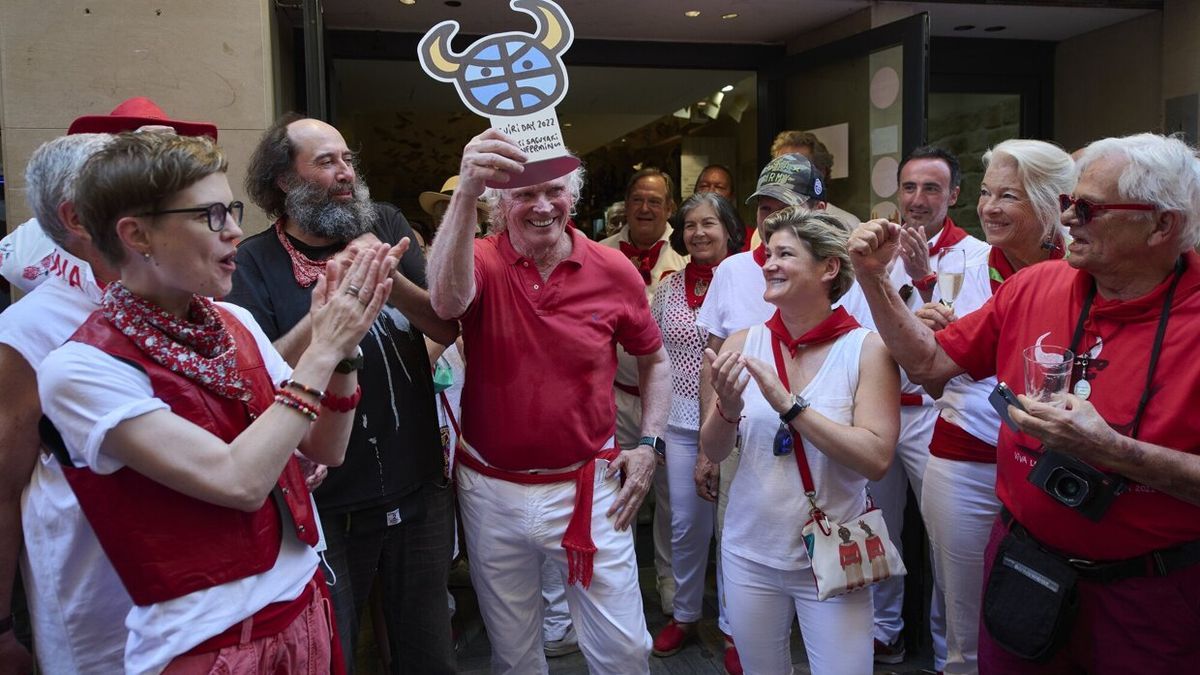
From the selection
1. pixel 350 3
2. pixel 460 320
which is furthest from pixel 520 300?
pixel 350 3

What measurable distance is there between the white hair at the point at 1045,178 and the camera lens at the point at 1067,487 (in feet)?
3.86

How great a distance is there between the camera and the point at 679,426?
3.61 metres

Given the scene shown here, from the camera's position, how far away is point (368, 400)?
92.4 inches

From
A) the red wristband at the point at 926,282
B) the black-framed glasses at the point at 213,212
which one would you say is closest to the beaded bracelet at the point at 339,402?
the black-framed glasses at the point at 213,212

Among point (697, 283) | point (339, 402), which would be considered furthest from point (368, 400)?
point (697, 283)

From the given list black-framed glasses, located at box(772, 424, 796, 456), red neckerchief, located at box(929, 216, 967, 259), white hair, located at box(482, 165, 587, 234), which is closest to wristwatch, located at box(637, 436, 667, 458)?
black-framed glasses, located at box(772, 424, 796, 456)

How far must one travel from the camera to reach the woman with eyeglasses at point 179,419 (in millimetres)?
1355

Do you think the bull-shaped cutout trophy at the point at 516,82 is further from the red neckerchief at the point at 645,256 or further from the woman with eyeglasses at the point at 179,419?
the red neckerchief at the point at 645,256

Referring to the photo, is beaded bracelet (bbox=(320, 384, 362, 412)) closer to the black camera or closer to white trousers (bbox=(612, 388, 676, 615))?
the black camera

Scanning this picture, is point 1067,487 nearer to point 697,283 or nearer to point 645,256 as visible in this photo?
point 697,283

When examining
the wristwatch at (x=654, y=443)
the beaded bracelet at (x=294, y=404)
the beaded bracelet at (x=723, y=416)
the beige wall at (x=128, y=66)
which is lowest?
the wristwatch at (x=654, y=443)

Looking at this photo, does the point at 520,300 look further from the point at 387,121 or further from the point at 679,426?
the point at 387,121

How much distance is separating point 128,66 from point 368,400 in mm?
2089

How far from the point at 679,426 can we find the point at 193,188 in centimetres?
247
